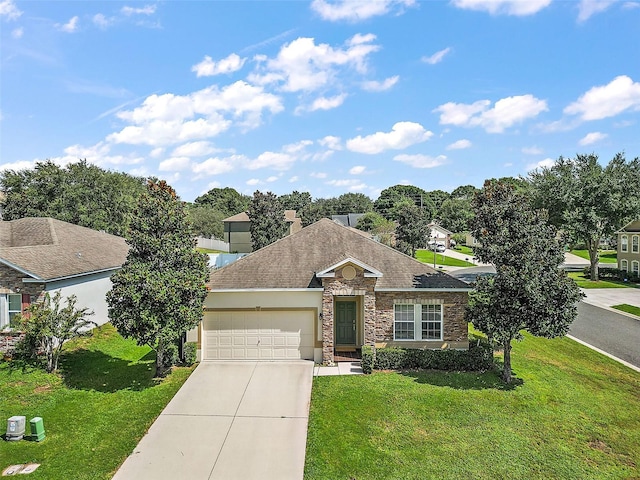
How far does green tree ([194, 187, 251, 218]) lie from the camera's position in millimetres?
103125

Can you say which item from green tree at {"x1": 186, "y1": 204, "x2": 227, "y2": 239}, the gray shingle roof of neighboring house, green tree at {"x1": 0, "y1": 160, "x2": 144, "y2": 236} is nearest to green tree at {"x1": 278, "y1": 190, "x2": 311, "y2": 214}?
green tree at {"x1": 186, "y1": 204, "x2": 227, "y2": 239}

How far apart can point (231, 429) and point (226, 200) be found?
323 feet

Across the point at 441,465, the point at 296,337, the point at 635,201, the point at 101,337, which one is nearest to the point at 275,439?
the point at 441,465

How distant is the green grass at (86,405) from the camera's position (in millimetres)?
9867

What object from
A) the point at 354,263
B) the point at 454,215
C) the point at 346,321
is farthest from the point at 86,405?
the point at 454,215

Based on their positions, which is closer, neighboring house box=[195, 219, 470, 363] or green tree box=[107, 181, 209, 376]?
green tree box=[107, 181, 209, 376]

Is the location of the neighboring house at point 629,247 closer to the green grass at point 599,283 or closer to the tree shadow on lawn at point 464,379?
the green grass at point 599,283

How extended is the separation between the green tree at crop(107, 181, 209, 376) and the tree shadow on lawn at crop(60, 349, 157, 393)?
0.93 metres

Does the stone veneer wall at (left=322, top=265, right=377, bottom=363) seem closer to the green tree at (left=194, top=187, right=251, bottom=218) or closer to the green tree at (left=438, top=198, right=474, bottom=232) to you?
the green tree at (left=438, top=198, right=474, bottom=232)

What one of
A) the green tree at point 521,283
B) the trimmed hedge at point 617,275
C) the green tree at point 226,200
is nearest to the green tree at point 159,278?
the green tree at point 521,283

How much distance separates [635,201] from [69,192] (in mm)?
55637

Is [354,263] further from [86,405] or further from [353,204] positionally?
[353,204]

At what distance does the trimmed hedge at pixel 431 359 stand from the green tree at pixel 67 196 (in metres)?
28.4

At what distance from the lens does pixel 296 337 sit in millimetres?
16625
